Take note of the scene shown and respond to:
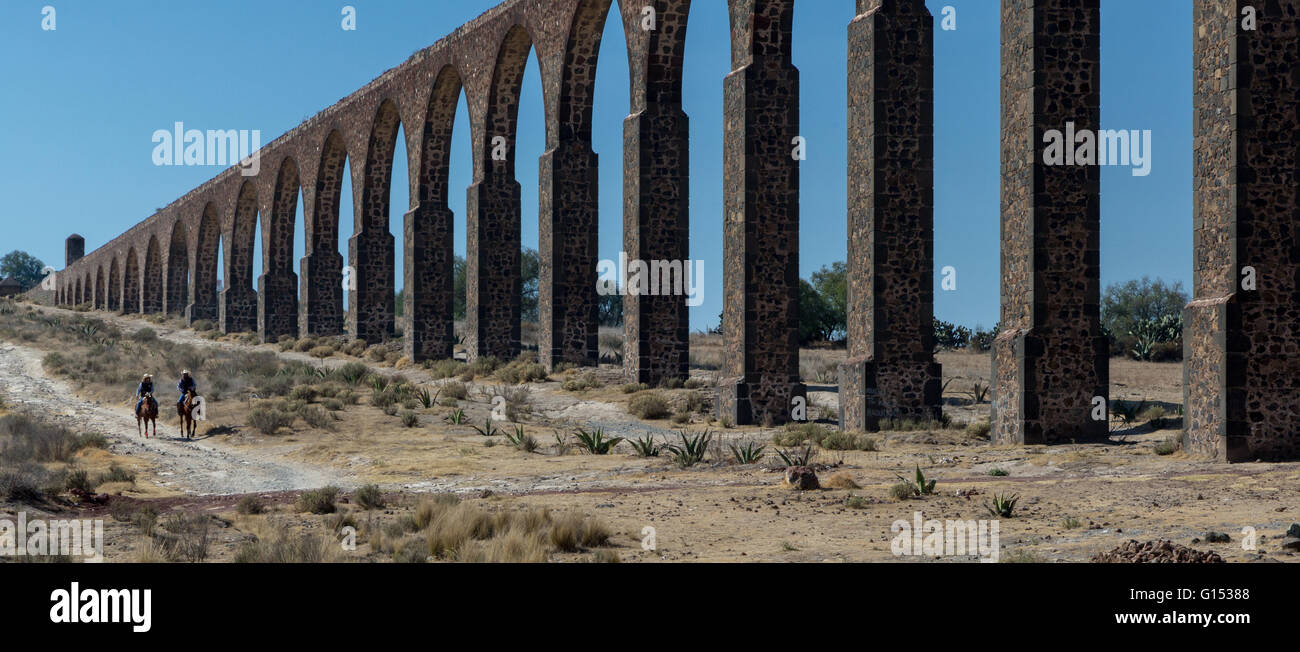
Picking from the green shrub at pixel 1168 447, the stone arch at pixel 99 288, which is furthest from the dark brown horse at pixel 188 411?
the stone arch at pixel 99 288

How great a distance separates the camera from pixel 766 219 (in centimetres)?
2000

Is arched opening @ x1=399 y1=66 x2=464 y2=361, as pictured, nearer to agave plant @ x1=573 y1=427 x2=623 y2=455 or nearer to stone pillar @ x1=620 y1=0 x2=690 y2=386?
stone pillar @ x1=620 y1=0 x2=690 y2=386

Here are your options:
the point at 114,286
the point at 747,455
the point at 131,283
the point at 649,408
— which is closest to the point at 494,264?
the point at 649,408

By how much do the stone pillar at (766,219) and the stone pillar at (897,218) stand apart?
184 cm

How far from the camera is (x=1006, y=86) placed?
1605 centimetres

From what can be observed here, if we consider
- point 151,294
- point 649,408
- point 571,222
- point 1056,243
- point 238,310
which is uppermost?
point 151,294

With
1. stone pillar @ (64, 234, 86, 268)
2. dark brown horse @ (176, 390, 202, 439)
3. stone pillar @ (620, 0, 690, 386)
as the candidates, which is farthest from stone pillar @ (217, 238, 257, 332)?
stone pillar @ (64, 234, 86, 268)

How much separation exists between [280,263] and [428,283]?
1709cm

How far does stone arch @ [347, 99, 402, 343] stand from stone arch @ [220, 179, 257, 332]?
1680 cm

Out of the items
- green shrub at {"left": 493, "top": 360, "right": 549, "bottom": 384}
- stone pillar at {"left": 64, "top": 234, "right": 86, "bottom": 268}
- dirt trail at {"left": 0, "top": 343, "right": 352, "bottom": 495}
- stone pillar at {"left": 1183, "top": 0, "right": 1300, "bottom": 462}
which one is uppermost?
stone pillar at {"left": 64, "top": 234, "right": 86, "bottom": 268}

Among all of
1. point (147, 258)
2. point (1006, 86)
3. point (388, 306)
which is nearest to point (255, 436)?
point (1006, 86)

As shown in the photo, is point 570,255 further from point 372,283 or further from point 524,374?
point 372,283

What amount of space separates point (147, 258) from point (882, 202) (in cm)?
6563

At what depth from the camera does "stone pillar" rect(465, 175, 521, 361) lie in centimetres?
3059
